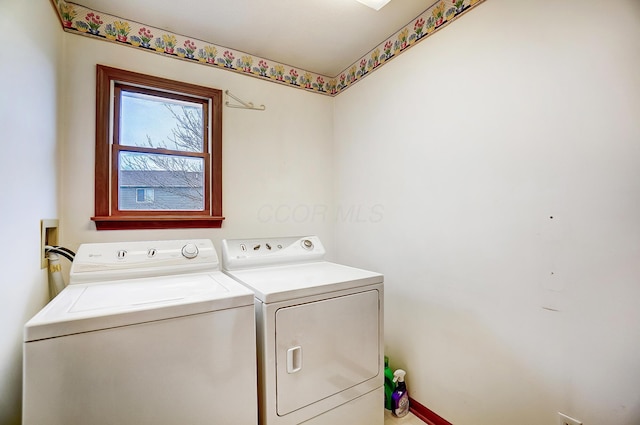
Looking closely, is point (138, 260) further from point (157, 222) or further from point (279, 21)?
point (279, 21)

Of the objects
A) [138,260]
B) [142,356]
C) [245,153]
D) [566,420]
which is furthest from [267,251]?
[566,420]

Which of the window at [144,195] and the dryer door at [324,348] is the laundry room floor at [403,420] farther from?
the window at [144,195]

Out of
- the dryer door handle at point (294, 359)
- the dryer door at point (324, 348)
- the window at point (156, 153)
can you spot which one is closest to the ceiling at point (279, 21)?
the window at point (156, 153)

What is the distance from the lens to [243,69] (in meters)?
2.19

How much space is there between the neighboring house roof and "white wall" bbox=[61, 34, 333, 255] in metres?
0.18

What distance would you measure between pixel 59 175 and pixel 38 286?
66 centimetres

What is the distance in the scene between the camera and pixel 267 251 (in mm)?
1857

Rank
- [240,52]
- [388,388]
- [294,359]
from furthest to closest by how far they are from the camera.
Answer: [240,52] → [388,388] → [294,359]

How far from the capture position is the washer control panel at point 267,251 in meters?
1.72

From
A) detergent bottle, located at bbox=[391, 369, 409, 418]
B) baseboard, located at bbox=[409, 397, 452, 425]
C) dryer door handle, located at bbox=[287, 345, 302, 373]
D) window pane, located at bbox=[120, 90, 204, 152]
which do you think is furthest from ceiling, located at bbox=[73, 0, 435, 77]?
baseboard, located at bbox=[409, 397, 452, 425]

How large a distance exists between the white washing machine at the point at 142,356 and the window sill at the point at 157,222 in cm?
47

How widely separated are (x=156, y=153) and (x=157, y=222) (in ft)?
1.59

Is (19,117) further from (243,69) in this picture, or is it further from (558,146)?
(558,146)

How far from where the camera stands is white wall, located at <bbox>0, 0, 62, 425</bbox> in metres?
0.96
